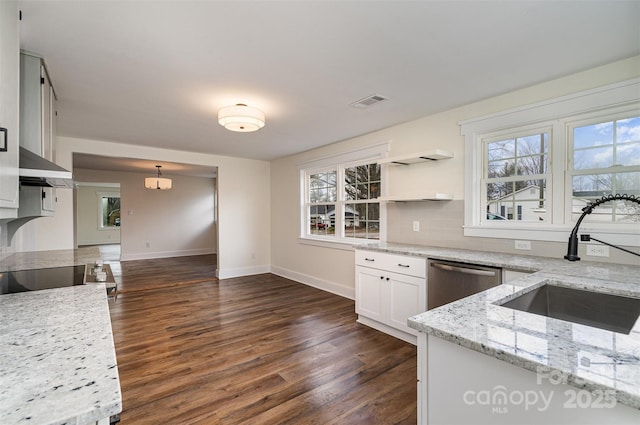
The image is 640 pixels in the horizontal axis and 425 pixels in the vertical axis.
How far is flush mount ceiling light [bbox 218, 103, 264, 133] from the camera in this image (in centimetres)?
293

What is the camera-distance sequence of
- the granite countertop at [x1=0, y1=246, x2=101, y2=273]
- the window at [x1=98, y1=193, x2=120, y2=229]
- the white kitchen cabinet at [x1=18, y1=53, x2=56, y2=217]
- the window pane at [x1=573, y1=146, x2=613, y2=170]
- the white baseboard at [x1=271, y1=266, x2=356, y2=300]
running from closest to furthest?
the white kitchen cabinet at [x1=18, y1=53, x2=56, y2=217] < the granite countertop at [x1=0, y1=246, x2=101, y2=273] < the window pane at [x1=573, y1=146, x2=613, y2=170] < the white baseboard at [x1=271, y1=266, x2=356, y2=300] < the window at [x1=98, y1=193, x2=120, y2=229]

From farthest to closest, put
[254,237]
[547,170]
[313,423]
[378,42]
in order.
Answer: [254,237]
[547,170]
[378,42]
[313,423]

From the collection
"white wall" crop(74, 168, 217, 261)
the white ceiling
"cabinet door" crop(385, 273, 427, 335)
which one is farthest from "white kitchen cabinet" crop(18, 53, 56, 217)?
"white wall" crop(74, 168, 217, 261)

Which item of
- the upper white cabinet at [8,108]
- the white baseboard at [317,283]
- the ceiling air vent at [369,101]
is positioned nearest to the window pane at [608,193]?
the ceiling air vent at [369,101]

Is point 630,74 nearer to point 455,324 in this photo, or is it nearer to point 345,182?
point 455,324

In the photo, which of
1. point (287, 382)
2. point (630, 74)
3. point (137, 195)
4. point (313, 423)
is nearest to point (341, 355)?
point (287, 382)

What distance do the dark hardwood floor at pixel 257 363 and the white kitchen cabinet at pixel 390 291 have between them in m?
0.14

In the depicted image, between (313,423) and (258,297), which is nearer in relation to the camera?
(313,423)

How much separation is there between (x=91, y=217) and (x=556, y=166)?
13061mm

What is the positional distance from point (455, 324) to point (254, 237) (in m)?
5.43

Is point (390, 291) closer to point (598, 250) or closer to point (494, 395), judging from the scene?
point (598, 250)

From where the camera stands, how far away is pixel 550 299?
63.9 inches

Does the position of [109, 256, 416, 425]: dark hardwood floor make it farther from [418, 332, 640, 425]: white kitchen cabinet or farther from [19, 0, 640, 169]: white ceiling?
[19, 0, 640, 169]: white ceiling

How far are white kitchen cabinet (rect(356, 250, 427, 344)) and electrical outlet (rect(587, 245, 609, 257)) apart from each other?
121 cm
